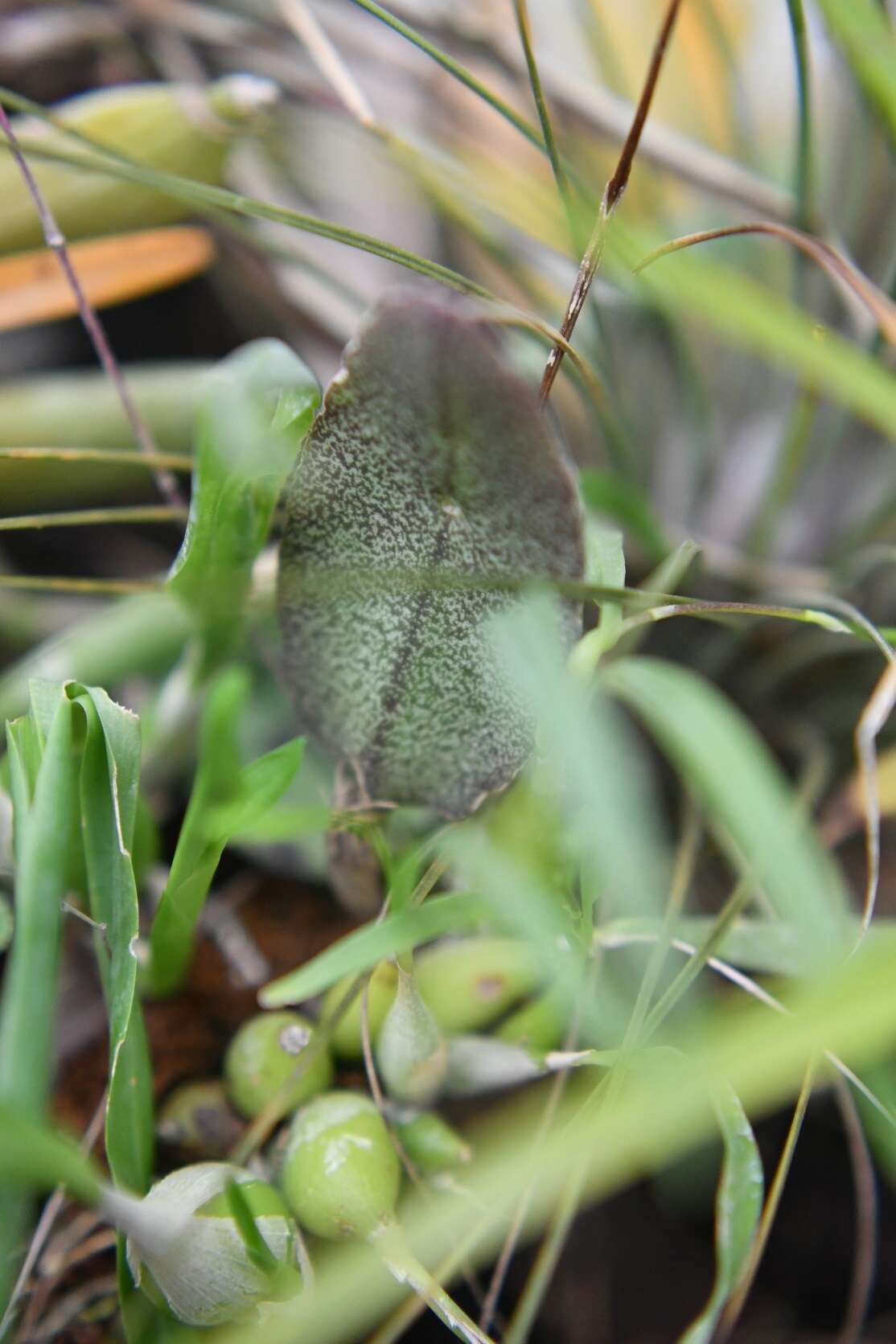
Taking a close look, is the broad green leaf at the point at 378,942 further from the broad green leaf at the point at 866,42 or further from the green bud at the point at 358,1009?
the broad green leaf at the point at 866,42

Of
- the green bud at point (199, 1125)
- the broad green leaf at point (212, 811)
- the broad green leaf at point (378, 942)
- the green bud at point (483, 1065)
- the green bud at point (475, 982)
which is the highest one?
the broad green leaf at point (378, 942)

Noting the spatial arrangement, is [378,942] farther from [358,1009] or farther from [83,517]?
[83,517]

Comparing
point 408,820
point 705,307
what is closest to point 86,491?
point 408,820

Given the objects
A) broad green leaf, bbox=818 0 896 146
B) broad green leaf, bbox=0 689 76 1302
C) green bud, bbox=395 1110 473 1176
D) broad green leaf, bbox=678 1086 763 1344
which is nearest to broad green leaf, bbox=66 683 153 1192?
broad green leaf, bbox=0 689 76 1302

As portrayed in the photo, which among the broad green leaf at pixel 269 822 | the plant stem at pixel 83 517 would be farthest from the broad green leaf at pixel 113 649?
the broad green leaf at pixel 269 822

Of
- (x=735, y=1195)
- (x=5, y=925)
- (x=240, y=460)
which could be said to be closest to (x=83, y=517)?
(x=240, y=460)

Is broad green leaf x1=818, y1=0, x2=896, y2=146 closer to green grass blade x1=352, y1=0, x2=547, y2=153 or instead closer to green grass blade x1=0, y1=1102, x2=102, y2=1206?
green grass blade x1=352, y1=0, x2=547, y2=153
